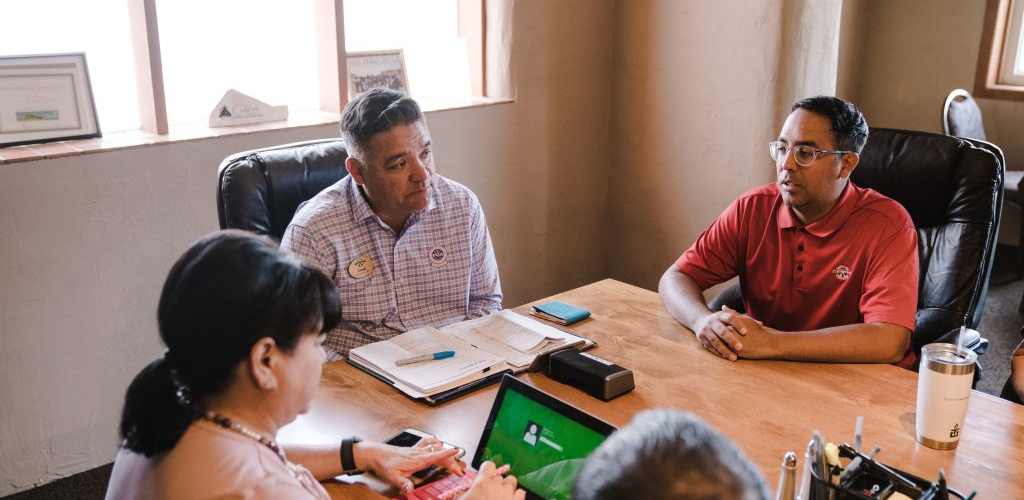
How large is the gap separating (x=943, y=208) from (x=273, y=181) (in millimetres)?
1759

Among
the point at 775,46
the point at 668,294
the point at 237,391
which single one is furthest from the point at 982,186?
the point at 237,391

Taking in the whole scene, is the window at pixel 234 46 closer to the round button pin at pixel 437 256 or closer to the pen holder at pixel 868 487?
the round button pin at pixel 437 256

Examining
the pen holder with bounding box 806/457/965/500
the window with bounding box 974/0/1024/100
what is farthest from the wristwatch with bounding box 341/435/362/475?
the window with bounding box 974/0/1024/100

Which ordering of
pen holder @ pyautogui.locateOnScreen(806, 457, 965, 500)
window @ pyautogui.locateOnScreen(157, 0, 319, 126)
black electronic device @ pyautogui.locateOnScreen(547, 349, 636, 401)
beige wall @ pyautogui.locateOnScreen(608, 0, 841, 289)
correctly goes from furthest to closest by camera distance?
1. beige wall @ pyautogui.locateOnScreen(608, 0, 841, 289)
2. window @ pyautogui.locateOnScreen(157, 0, 319, 126)
3. black electronic device @ pyautogui.locateOnScreen(547, 349, 636, 401)
4. pen holder @ pyautogui.locateOnScreen(806, 457, 965, 500)

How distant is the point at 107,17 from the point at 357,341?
1400mm

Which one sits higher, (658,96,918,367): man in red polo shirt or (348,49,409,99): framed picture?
(348,49,409,99): framed picture

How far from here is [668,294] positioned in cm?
215

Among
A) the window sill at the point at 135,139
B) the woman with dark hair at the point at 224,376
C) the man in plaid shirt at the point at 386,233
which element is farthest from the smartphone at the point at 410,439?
the window sill at the point at 135,139

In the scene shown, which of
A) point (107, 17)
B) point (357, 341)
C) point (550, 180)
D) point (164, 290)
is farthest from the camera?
point (550, 180)

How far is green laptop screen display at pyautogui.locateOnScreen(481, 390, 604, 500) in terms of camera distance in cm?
128

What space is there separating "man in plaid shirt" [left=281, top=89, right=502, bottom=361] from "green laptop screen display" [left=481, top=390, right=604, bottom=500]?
67 cm

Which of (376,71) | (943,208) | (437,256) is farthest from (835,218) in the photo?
(376,71)

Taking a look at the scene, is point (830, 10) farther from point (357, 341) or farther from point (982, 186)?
point (357, 341)

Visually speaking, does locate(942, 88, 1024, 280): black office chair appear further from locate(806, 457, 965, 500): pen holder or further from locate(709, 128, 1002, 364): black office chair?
locate(806, 457, 965, 500): pen holder
